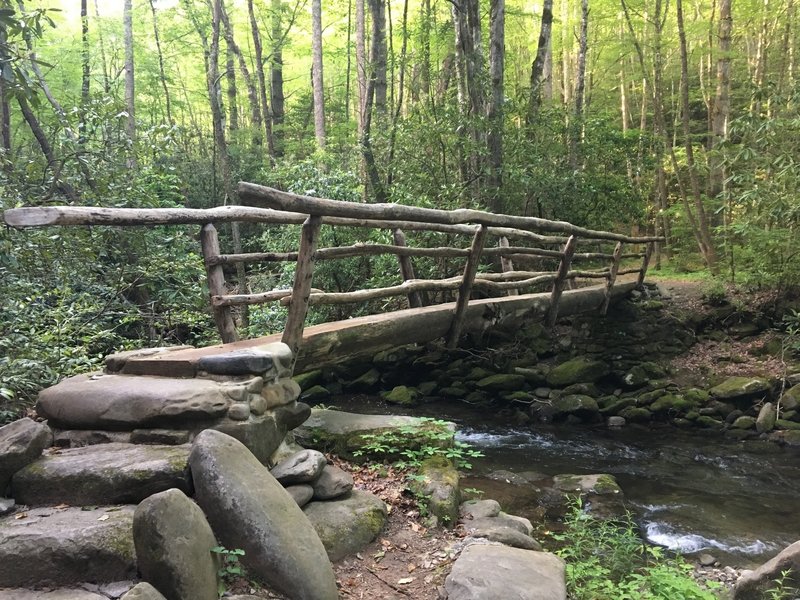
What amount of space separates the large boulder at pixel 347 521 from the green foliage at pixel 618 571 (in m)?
1.21

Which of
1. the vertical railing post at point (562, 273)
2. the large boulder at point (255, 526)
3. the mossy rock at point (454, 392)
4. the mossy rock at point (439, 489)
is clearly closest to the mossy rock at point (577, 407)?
the mossy rock at point (454, 392)

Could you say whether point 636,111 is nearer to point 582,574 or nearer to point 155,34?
point 155,34

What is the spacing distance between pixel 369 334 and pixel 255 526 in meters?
2.58

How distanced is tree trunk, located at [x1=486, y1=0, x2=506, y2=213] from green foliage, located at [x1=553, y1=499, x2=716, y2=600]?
6078 millimetres

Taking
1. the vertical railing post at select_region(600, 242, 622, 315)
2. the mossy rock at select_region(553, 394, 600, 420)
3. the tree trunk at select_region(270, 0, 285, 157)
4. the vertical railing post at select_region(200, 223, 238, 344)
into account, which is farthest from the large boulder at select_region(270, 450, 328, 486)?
the tree trunk at select_region(270, 0, 285, 157)

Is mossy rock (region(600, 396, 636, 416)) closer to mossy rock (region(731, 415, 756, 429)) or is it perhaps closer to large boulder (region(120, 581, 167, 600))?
mossy rock (region(731, 415, 756, 429))

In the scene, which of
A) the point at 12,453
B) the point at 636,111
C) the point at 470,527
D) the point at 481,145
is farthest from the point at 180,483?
the point at 636,111

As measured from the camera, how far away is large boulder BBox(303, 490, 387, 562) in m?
3.04

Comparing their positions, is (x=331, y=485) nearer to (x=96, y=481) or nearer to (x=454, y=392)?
(x=96, y=481)

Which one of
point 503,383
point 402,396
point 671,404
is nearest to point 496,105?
point 503,383

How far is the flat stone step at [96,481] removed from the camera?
2.48 metres

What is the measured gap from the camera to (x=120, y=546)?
219 cm

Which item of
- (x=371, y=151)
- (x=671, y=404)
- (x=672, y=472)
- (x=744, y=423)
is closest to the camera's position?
(x=672, y=472)

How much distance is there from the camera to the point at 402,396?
8711 mm
